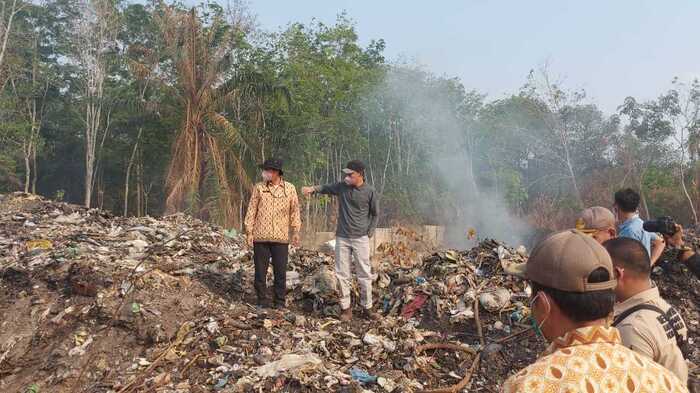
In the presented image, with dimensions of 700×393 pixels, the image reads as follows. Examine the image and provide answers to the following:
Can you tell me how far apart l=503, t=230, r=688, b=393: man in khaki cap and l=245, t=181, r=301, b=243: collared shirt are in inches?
183

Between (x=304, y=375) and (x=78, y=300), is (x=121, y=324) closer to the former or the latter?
(x=78, y=300)

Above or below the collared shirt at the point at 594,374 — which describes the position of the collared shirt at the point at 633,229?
above

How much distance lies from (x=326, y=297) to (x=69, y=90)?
25.0 m

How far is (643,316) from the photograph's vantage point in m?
1.96

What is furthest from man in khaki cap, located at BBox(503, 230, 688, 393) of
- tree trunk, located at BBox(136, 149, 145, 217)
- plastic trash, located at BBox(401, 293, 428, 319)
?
tree trunk, located at BBox(136, 149, 145, 217)

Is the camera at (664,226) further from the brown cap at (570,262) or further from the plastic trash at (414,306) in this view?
the plastic trash at (414,306)

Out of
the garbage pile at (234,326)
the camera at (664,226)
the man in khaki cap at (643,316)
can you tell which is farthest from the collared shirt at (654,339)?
the garbage pile at (234,326)

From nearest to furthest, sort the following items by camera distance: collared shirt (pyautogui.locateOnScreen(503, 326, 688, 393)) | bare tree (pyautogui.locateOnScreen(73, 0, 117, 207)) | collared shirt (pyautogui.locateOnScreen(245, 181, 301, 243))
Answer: collared shirt (pyautogui.locateOnScreen(503, 326, 688, 393)) < collared shirt (pyautogui.locateOnScreen(245, 181, 301, 243)) < bare tree (pyautogui.locateOnScreen(73, 0, 117, 207))

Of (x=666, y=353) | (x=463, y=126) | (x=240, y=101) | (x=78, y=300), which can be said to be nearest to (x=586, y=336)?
(x=666, y=353)

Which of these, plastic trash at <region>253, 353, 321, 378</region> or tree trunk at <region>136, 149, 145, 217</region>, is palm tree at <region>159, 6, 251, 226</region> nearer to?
tree trunk at <region>136, 149, 145, 217</region>

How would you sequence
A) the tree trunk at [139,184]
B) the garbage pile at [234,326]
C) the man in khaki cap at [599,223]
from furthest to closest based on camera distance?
the tree trunk at [139,184] < the garbage pile at [234,326] < the man in khaki cap at [599,223]

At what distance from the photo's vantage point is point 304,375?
4223 millimetres

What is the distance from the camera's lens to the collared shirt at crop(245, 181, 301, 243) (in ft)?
19.1

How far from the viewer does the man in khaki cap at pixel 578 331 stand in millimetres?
1158
